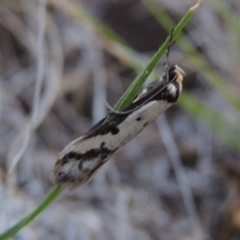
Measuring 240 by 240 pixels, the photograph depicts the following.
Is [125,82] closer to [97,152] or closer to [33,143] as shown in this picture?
[33,143]

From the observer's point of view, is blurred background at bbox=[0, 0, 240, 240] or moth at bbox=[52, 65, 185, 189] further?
blurred background at bbox=[0, 0, 240, 240]

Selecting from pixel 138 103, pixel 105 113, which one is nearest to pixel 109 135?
pixel 138 103

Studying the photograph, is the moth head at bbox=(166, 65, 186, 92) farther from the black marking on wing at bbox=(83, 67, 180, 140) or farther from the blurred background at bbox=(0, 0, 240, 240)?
the blurred background at bbox=(0, 0, 240, 240)

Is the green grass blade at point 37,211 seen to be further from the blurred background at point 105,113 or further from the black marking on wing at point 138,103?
the blurred background at point 105,113

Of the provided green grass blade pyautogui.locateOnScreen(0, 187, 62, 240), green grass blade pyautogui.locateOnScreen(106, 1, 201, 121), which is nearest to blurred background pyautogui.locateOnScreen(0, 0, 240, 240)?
green grass blade pyautogui.locateOnScreen(0, 187, 62, 240)

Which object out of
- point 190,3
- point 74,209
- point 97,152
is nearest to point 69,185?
point 97,152

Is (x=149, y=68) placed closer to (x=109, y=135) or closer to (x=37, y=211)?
(x=109, y=135)
